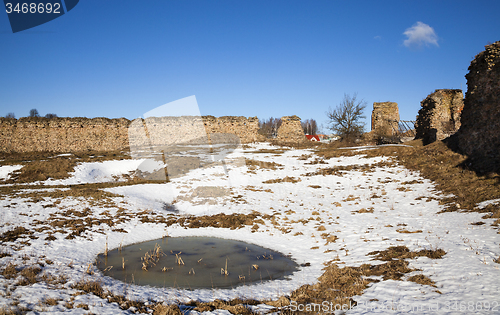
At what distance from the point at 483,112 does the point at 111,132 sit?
109ft

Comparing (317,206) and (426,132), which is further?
(426,132)

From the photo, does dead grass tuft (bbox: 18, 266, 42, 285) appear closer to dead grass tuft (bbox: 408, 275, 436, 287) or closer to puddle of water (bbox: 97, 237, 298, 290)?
puddle of water (bbox: 97, 237, 298, 290)

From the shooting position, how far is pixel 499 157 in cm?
1149

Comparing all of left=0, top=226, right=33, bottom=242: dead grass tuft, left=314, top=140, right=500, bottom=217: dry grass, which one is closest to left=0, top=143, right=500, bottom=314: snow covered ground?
left=0, top=226, right=33, bottom=242: dead grass tuft

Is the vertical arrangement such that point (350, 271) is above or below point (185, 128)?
below

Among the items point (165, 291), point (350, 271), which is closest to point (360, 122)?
point (350, 271)

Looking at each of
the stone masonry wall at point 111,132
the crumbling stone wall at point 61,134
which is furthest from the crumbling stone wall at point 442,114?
the crumbling stone wall at point 61,134

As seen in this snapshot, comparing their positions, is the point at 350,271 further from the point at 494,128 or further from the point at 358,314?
the point at 494,128

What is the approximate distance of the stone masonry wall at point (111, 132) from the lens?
29.2 m

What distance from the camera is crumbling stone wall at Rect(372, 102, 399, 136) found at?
33.5 metres

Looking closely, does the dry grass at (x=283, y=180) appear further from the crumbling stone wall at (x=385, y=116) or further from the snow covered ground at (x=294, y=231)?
the crumbling stone wall at (x=385, y=116)

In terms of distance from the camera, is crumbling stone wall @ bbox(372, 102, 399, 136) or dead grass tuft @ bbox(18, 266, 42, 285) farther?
crumbling stone wall @ bbox(372, 102, 399, 136)

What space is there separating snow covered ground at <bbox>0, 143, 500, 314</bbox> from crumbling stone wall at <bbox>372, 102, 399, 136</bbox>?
16.1m

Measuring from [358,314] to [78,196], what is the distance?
40.1 ft
